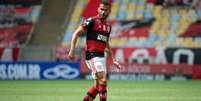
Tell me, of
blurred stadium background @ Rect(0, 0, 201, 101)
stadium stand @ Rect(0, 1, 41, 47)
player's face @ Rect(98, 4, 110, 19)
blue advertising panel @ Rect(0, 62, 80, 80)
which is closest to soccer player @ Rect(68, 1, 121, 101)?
player's face @ Rect(98, 4, 110, 19)

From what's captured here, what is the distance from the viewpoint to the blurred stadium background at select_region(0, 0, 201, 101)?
24.7 m

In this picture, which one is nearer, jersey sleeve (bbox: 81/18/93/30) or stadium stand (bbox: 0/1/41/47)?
jersey sleeve (bbox: 81/18/93/30)

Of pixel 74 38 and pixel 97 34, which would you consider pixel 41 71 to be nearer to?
pixel 97 34

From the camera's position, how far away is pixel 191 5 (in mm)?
30203

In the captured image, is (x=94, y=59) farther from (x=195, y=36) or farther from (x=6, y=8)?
(x=6, y=8)

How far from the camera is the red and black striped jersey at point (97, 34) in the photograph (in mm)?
11109

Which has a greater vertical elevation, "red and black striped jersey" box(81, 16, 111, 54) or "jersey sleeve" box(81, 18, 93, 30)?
"jersey sleeve" box(81, 18, 93, 30)

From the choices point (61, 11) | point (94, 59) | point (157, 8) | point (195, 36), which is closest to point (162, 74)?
point (195, 36)

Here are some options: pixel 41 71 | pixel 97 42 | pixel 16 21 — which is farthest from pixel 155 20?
pixel 97 42

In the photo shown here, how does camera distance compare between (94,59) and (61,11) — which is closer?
(94,59)

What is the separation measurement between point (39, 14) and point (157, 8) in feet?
19.0

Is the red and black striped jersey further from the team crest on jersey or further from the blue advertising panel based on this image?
the blue advertising panel

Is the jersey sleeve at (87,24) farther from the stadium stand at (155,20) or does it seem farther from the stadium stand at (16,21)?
the stadium stand at (16,21)

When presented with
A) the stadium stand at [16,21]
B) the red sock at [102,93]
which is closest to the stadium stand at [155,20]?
the stadium stand at [16,21]
